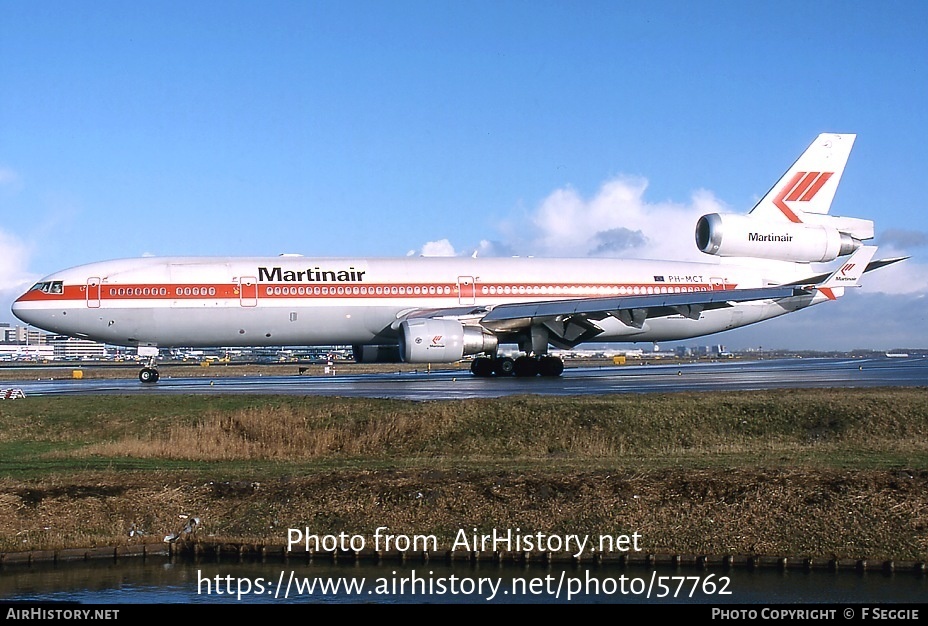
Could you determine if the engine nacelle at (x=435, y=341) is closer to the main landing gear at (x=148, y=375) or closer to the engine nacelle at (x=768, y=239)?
the main landing gear at (x=148, y=375)

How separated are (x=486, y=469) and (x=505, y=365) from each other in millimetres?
20308

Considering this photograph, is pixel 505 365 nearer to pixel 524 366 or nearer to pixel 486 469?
pixel 524 366

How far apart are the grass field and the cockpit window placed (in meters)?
13.6

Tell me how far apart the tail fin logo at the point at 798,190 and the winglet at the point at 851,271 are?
4.19m

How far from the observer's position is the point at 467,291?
121ft

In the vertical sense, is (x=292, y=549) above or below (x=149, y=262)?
below

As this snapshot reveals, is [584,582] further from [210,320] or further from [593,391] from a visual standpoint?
[210,320]

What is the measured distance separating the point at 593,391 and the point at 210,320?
16.2 m

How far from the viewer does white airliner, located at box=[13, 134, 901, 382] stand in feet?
114

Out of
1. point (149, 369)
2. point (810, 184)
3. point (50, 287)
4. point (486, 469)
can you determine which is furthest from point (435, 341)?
point (810, 184)

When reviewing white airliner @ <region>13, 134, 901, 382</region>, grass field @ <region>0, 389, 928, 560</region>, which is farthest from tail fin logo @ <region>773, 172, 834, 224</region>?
grass field @ <region>0, 389, 928, 560</region>

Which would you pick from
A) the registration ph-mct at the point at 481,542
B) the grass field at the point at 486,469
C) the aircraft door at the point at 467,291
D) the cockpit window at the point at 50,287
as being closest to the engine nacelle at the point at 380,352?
the aircraft door at the point at 467,291

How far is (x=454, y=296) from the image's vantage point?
121ft
